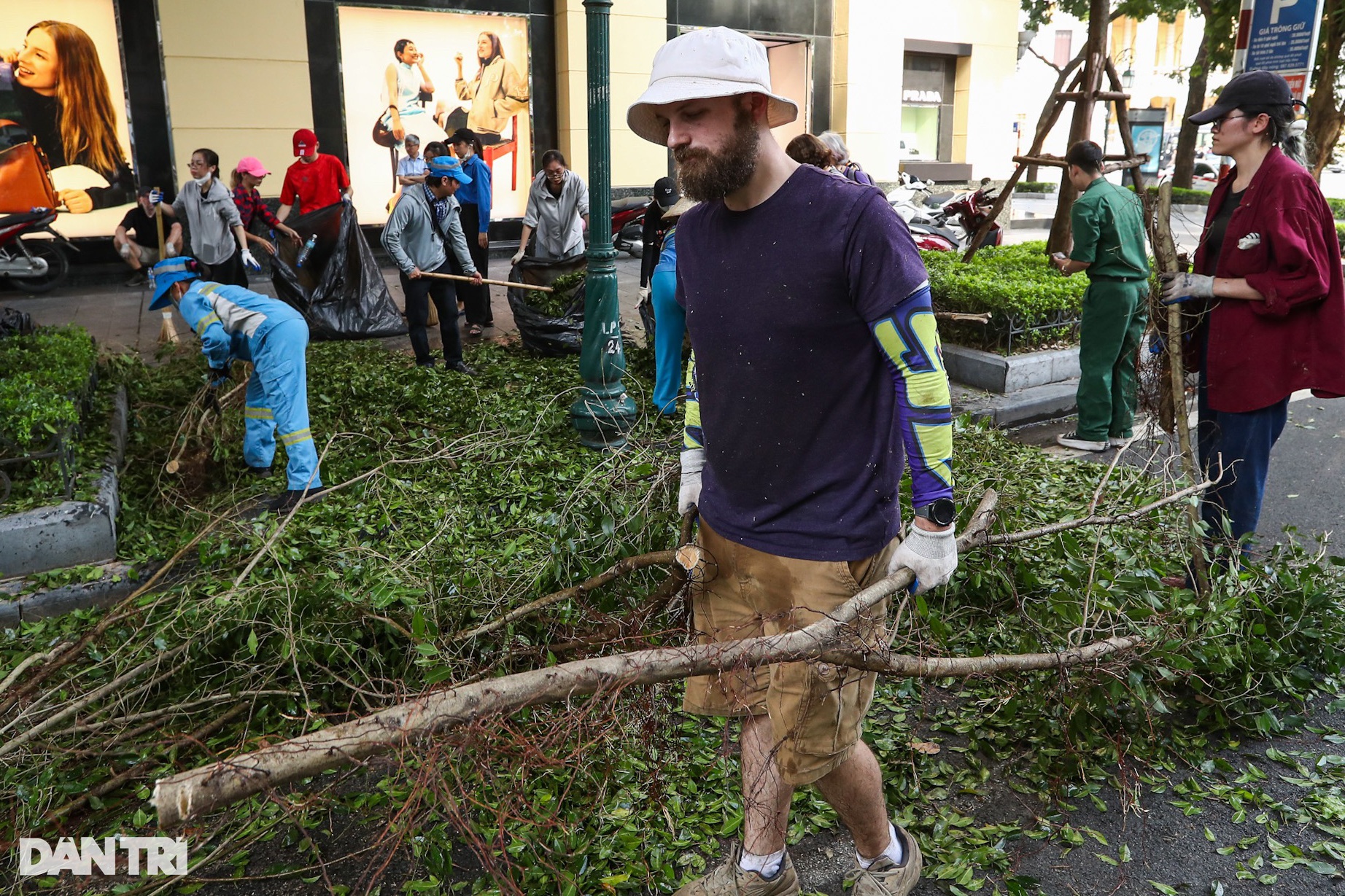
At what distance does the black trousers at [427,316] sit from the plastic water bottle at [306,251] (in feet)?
5.83

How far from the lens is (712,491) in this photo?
2.71 m

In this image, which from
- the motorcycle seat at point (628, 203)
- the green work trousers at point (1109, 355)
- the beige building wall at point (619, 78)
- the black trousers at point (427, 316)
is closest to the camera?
the green work trousers at point (1109, 355)

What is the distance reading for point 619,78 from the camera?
16.0m

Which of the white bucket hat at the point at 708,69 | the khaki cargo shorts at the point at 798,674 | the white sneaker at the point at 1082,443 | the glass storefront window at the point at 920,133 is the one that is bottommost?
the white sneaker at the point at 1082,443

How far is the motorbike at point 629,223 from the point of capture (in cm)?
1585

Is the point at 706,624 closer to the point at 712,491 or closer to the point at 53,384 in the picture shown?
the point at 712,491

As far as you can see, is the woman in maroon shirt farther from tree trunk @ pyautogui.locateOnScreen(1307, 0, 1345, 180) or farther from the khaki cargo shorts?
tree trunk @ pyautogui.locateOnScreen(1307, 0, 1345, 180)

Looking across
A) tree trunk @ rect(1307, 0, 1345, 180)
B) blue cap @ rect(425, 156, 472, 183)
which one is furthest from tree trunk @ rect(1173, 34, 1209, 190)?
blue cap @ rect(425, 156, 472, 183)

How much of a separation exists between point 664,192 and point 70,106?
9257 mm

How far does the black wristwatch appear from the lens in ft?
7.79

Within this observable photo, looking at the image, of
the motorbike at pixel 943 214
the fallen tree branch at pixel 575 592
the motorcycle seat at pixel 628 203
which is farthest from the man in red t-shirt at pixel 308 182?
the fallen tree branch at pixel 575 592

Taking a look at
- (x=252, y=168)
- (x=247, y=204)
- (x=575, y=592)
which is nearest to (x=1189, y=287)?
(x=575, y=592)

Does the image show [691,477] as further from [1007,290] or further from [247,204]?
[247,204]

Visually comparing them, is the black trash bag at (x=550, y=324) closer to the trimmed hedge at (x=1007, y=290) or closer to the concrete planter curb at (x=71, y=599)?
the trimmed hedge at (x=1007, y=290)
